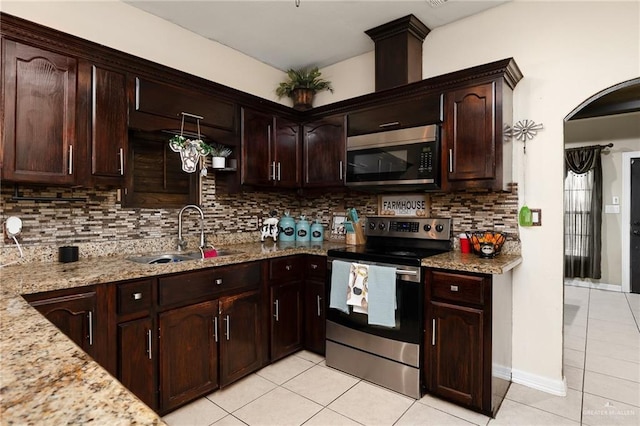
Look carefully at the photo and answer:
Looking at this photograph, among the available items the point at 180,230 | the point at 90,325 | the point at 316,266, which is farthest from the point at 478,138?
the point at 90,325

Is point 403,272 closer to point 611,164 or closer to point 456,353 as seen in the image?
point 456,353

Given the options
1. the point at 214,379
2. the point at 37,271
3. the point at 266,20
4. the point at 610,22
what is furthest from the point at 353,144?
the point at 37,271

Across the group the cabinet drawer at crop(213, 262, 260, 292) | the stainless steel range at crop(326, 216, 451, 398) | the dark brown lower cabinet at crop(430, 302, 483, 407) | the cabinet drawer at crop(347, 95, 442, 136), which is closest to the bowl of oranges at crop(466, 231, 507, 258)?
the stainless steel range at crop(326, 216, 451, 398)

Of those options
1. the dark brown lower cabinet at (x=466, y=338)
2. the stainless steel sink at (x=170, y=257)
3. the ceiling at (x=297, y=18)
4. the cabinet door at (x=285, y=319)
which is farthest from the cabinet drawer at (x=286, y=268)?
the ceiling at (x=297, y=18)

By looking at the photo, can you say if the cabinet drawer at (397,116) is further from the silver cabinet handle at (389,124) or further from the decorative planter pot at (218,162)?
the decorative planter pot at (218,162)

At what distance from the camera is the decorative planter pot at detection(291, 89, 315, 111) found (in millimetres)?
3535

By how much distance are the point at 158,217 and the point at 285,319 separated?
4.24 feet

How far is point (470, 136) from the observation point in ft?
7.86

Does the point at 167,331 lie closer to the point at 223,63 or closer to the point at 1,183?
the point at 1,183

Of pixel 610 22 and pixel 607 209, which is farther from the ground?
pixel 610 22

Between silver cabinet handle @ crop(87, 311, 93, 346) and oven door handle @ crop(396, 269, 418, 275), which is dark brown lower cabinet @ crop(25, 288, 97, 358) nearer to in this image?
silver cabinet handle @ crop(87, 311, 93, 346)

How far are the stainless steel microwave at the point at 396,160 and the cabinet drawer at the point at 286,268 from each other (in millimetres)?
816

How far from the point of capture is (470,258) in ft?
7.82

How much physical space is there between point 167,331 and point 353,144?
6.58ft
